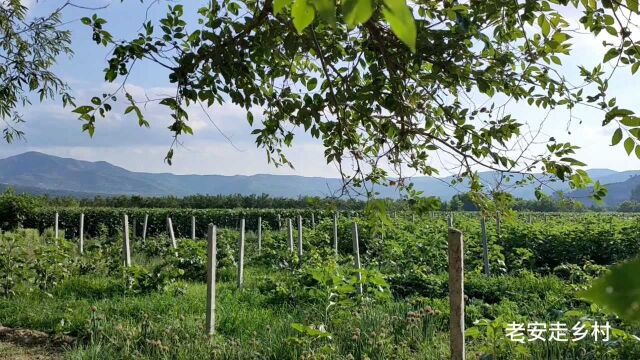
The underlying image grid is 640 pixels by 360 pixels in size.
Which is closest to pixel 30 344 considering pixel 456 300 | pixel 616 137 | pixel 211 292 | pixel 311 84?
pixel 211 292

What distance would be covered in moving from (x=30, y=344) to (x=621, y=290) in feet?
22.9

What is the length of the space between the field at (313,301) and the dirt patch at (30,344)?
0.05 meters

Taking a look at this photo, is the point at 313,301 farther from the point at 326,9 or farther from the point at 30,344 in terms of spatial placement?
the point at 326,9

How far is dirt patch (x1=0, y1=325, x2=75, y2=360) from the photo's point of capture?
5.72m

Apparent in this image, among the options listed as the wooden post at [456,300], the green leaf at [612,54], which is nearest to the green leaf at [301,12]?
the green leaf at [612,54]

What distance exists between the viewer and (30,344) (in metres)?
6.17

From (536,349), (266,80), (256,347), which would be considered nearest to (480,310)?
(536,349)

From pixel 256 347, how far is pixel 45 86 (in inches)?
153

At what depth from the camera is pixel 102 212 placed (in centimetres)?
2995

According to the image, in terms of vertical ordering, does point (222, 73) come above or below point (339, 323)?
above

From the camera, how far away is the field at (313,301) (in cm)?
463

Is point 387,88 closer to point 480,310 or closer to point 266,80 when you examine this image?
point 266,80

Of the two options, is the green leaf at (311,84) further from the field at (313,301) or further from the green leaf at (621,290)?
the green leaf at (621,290)

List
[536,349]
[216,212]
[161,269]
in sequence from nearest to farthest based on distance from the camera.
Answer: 1. [536,349]
2. [161,269]
3. [216,212]
